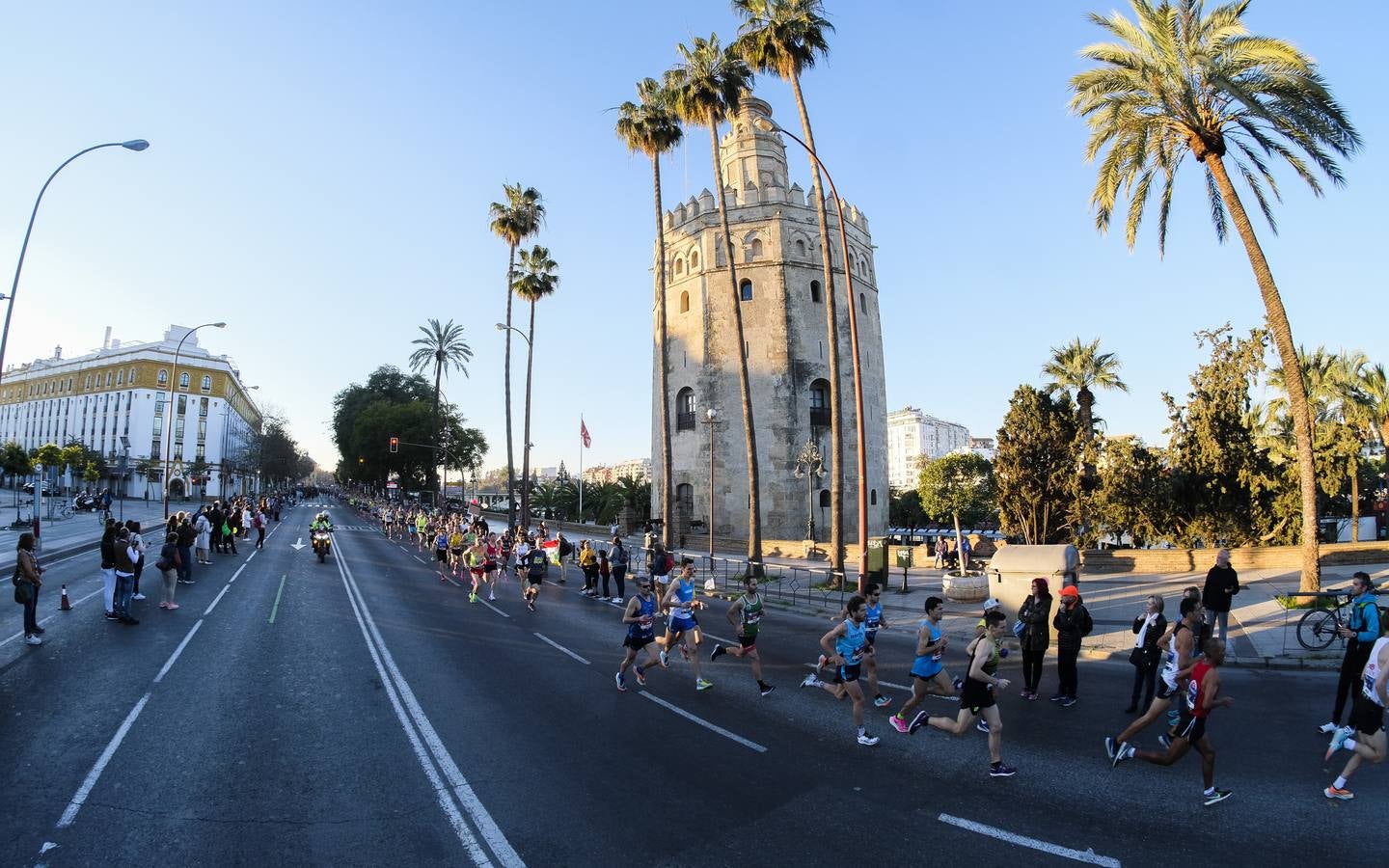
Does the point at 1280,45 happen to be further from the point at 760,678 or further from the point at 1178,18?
the point at 760,678

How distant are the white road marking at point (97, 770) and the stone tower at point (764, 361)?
106 feet

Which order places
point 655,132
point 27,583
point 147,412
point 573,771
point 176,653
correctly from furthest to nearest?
1. point 147,412
2. point 655,132
3. point 176,653
4. point 27,583
5. point 573,771

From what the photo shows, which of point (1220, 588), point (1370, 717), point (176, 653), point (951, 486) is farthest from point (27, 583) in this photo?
point (951, 486)

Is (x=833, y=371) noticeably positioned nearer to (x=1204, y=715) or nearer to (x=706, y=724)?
(x=706, y=724)

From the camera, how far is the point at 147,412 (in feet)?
302

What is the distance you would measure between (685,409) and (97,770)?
123 feet

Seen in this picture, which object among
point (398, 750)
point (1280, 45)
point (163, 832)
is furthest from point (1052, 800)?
point (1280, 45)

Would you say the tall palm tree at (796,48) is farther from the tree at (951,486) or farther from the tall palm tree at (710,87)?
the tree at (951,486)

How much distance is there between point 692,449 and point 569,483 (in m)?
19.7

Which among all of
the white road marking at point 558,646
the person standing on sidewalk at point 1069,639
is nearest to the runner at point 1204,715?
the person standing on sidewalk at point 1069,639

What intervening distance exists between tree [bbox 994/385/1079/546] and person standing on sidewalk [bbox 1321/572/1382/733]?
1772cm

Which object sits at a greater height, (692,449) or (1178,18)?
(1178,18)

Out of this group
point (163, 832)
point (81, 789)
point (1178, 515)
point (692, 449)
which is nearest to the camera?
point (163, 832)

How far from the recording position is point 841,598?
19.2 meters
